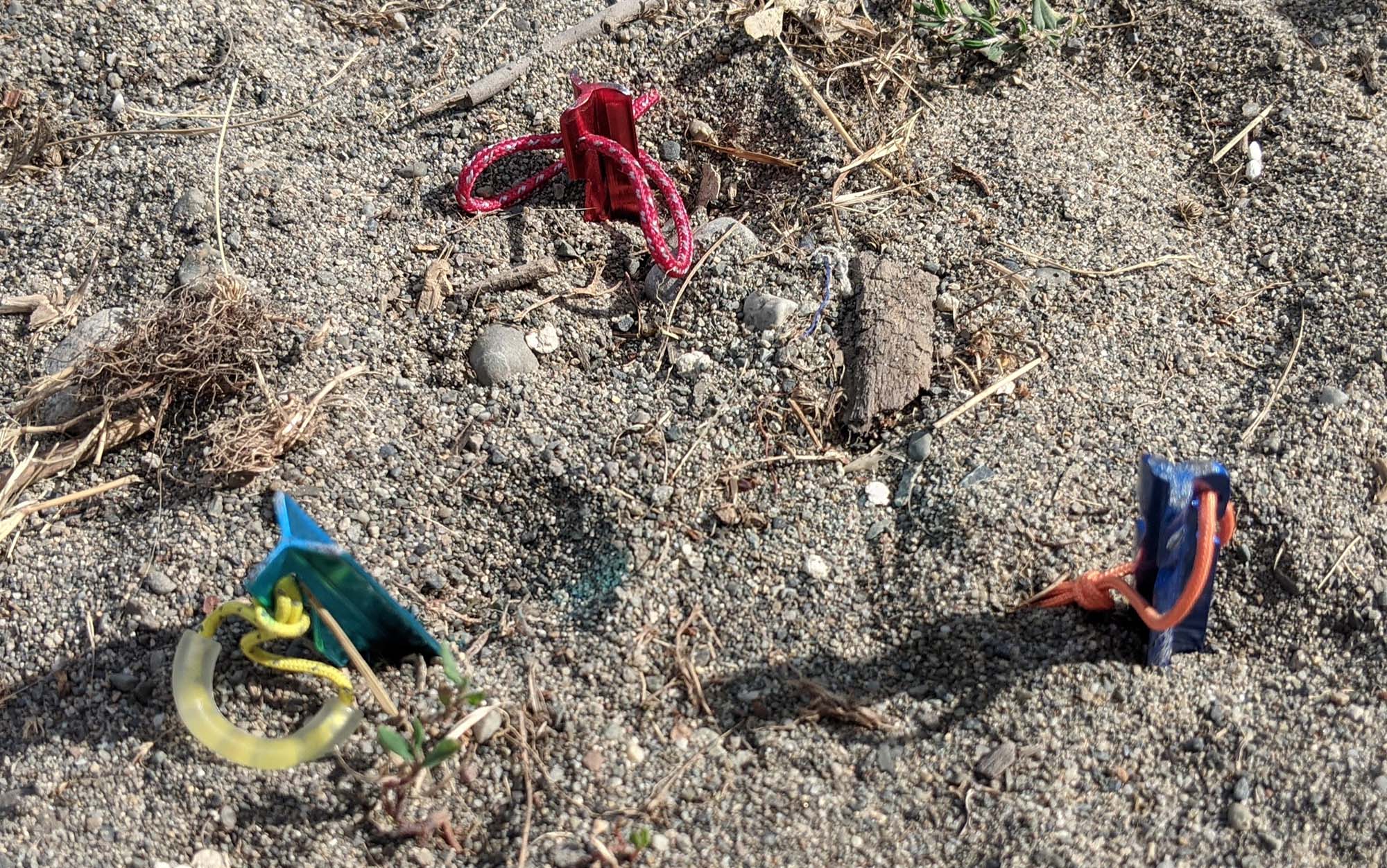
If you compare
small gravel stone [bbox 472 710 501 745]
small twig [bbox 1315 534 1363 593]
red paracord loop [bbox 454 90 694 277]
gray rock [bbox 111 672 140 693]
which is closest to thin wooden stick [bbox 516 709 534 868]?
small gravel stone [bbox 472 710 501 745]

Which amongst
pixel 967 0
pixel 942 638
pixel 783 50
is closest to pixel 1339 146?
pixel 967 0

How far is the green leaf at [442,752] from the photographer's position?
5.14 feet

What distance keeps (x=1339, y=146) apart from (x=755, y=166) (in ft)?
4.14

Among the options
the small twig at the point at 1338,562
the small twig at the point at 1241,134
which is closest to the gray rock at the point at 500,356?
the small twig at the point at 1338,562

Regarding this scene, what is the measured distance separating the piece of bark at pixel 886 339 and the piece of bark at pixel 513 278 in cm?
63

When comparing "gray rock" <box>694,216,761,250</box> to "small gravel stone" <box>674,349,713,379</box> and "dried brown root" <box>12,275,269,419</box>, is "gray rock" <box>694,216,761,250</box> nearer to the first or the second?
"small gravel stone" <box>674,349,713,379</box>

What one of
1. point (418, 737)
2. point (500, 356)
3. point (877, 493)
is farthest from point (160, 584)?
point (877, 493)

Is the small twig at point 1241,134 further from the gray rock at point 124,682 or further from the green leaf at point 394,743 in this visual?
the gray rock at point 124,682

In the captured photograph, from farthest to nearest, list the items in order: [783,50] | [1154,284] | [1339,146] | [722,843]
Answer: [783,50], [1339,146], [1154,284], [722,843]

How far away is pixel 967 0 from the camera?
2.70m

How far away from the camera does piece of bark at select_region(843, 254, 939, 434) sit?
2.11 meters

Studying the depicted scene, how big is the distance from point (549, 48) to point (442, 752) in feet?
5.73

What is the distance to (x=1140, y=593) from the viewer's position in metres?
1.71

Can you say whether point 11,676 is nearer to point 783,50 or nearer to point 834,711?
point 834,711
